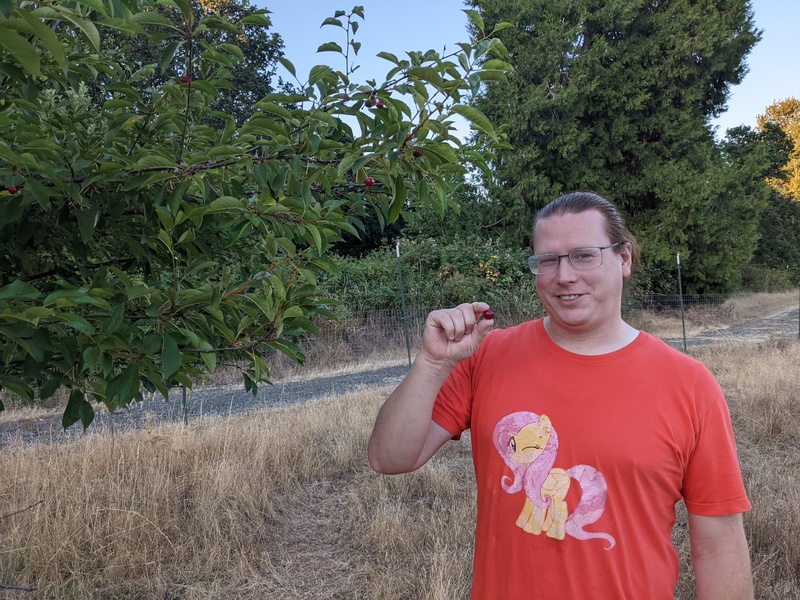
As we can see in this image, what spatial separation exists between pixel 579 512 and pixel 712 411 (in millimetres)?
381

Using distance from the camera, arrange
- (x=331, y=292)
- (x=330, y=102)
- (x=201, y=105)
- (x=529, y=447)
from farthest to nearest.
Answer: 1. (x=331, y=292)
2. (x=201, y=105)
3. (x=330, y=102)
4. (x=529, y=447)

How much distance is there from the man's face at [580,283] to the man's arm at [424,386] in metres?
0.17

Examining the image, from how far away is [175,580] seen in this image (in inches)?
127

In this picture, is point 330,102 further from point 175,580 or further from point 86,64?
point 175,580

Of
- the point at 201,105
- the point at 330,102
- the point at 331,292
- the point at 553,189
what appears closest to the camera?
the point at 330,102

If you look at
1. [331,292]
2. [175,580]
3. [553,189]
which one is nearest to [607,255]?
[175,580]

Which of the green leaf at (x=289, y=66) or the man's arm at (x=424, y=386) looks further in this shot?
the green leaf at (x=289, y=66)

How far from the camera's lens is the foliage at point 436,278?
12.8 m

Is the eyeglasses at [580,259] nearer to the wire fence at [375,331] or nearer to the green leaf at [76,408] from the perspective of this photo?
the green leaf at [76,408]

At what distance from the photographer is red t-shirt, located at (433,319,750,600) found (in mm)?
1322

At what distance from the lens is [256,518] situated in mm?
3869

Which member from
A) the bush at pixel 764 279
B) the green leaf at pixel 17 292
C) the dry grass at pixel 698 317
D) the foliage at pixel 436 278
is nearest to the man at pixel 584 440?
the green leaf at pixel 17 292

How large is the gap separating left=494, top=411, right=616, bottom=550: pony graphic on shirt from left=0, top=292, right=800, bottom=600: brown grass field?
5.71 ft

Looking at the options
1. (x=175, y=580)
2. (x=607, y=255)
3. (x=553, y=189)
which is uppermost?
(x=553, y=189)
